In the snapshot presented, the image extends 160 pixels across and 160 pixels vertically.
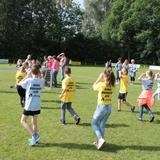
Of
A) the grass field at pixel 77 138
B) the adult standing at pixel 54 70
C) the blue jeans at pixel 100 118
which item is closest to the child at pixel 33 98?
the grass field at pixel 77 138

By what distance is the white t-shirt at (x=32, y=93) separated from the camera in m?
10.3

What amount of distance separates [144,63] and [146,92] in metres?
60.7

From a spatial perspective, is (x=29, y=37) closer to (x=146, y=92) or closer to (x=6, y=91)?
(x=6, y=91)

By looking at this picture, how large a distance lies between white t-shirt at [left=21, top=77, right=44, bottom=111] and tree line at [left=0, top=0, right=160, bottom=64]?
5957cm

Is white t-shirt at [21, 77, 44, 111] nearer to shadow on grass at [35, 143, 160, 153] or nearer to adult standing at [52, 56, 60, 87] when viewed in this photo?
shadow on grass at [35, 143, 160, 153]

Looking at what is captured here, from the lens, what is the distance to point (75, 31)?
77250mm

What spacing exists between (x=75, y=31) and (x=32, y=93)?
67.5m

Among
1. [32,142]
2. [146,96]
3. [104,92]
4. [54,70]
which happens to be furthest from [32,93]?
[54,70]

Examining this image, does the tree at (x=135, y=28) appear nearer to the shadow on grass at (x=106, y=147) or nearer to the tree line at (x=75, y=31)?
the tree line at (x=75, y=31)

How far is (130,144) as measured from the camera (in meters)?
10.9

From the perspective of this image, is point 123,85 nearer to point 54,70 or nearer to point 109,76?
point 109,76

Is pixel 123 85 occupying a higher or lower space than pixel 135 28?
lower

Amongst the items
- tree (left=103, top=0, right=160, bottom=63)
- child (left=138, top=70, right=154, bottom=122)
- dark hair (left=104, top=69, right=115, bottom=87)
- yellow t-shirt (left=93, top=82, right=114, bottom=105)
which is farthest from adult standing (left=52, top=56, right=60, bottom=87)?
tree (left=103, top=0, right=160, bottom=63)

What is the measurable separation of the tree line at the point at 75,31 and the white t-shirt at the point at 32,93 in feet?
195
